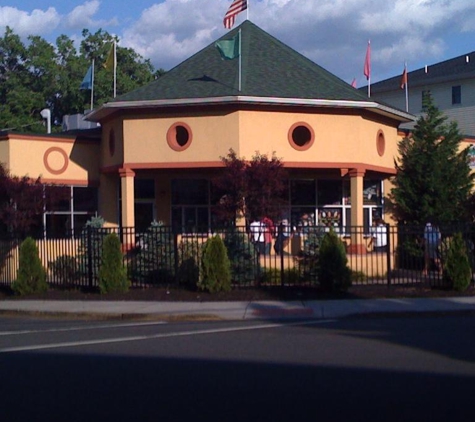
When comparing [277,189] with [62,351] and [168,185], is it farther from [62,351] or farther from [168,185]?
[62,351]

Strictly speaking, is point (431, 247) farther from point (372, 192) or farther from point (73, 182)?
point (73, 182)

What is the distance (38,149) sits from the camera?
28219mm

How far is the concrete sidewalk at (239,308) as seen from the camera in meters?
17.9

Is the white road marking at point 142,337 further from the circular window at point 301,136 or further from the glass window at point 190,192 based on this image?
the glass window at point 190,192

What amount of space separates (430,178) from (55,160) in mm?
12897

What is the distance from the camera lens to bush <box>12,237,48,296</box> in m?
21.7

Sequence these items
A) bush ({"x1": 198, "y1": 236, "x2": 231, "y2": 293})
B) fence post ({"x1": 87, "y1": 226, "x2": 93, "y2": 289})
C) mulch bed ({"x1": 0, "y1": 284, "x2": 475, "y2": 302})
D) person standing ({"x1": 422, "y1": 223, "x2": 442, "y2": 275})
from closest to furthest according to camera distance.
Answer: mulch bed ({"x1": 0, "y1": 284, "x2": 475, "y2": 302}) → bush ({"x1": 198, "y1": 236, "x2": 231, "y2": 293}) → person standing ({"x1": 422, "y1": 223, "x2": 442, "y2": 275}) → fence post ({"x1": 87, "y1": 226, "x2": 93, "y2": 289})

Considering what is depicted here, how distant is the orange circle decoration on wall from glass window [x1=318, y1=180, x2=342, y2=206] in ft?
29.2

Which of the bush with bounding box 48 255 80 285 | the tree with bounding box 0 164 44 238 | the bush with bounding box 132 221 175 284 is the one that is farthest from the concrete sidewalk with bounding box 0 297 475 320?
the tree with bounding box 0 164 44 238

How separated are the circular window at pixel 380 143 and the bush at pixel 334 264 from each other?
818 centimetres

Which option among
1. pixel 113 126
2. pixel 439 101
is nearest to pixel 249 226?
pixel 113 126

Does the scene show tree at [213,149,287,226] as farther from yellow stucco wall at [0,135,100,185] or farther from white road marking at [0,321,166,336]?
yellow stucco wall at [0,135,100,185]

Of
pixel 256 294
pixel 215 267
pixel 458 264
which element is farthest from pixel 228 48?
pixel 458 264

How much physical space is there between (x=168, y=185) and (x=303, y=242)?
7.23 meters
